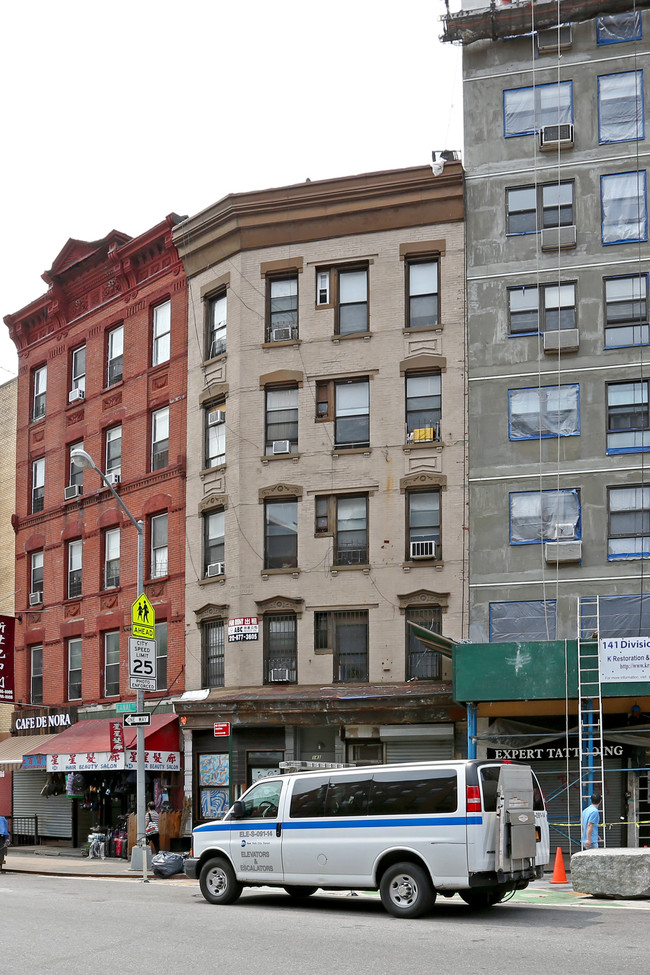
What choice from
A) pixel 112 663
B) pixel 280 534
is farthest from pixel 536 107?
pixel 112 663

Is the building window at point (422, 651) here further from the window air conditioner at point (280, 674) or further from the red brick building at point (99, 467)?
the red brick building at point (99, 467)

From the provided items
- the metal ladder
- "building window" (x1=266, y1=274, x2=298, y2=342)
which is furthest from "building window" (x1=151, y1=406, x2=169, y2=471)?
the metal ladder

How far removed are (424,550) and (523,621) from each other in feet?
10.3

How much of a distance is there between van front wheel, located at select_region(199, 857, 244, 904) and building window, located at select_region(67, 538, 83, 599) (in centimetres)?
2127

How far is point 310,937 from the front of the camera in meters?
14.9

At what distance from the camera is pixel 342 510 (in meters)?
32.6

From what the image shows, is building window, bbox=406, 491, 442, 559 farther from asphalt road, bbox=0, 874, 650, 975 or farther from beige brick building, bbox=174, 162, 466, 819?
asphalt road, bbox=0, 874, 650, 975

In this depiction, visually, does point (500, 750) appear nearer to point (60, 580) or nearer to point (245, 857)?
point (245, 857)

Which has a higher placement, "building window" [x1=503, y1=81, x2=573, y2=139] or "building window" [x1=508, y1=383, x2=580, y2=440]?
"building window" [x1=503, y1=81, x2=573, y2=139]

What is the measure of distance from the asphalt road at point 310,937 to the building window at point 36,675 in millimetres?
20912

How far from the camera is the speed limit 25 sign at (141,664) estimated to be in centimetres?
2786

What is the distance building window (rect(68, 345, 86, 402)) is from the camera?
134ft

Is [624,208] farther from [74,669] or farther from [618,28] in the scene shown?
[74,669]

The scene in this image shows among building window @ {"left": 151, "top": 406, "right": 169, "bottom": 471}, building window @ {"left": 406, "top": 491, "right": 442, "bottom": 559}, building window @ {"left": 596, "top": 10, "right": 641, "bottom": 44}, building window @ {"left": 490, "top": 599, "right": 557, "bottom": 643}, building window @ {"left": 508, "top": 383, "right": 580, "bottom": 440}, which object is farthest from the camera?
building window @ {"left": 151, "top": 406, "right": 169, "bottom": 471}
